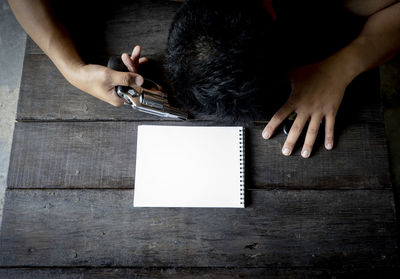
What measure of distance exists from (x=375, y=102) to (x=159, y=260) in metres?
0.85

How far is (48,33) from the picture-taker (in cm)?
79

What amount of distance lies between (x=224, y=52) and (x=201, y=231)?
1.76ft

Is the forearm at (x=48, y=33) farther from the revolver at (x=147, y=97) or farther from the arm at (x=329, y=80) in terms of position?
the arm at (x=329, y=80)

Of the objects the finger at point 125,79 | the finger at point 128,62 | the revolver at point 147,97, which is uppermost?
the finger at point 128,62

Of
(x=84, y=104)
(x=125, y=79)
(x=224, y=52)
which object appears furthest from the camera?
(x=84, y=104)

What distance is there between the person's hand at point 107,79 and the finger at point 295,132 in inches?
18.6

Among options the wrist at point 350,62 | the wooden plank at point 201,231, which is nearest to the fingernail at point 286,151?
the wooden plank at point 201,231

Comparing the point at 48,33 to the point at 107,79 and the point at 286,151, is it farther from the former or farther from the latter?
the point at 286,151

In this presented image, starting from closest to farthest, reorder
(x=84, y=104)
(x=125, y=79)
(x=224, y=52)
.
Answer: (x=224, y=52) < (x=125, y=79) < (x=84, y=104)

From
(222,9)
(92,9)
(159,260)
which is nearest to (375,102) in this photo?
(222,9)

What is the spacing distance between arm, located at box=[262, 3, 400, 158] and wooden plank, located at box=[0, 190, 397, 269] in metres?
0.21

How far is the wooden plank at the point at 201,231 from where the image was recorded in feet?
2.54

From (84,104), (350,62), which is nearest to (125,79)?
(84,104)

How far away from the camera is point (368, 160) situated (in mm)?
825
